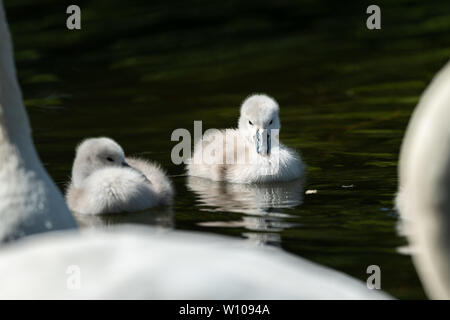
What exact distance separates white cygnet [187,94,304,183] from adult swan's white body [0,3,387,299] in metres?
3.96

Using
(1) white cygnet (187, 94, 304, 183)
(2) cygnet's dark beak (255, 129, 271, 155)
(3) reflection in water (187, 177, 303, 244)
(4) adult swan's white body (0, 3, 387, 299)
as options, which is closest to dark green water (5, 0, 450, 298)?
(3) reflection in water (187, 177, 303, 244)

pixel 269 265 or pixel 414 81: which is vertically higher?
pixel 414 81

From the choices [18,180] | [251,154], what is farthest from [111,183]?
[18,180]

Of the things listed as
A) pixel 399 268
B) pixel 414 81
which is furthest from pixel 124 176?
pixel 414 81

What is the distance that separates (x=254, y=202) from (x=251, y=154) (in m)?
0.74

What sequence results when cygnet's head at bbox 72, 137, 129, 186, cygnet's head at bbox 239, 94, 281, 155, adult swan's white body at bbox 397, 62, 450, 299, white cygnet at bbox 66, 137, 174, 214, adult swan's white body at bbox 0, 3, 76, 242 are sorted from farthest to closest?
cygnet's head at bbox 239, 94, 281, 155 → cygnet's head at bbox 72, 137, 129, 186 → white cygnet at bbox 66, 137, 174, 214 → adult swan's white body at bbox 0, 3, 76, 242 → adult swan's white body at bbox 397, 62, 450, 299

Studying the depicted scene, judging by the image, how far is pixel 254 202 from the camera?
5680mm

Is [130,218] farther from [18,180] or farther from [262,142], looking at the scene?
[18,180]

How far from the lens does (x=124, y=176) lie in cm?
573

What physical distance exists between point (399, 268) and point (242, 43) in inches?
265

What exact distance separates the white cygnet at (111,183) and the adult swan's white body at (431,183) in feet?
12.9

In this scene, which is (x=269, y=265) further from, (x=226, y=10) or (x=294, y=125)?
(x=226, y=10)

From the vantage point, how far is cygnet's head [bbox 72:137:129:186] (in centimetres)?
586

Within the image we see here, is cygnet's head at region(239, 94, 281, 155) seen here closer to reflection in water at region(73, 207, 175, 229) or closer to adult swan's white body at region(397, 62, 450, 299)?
reflection in water at region(73, 207, 175, 229)
